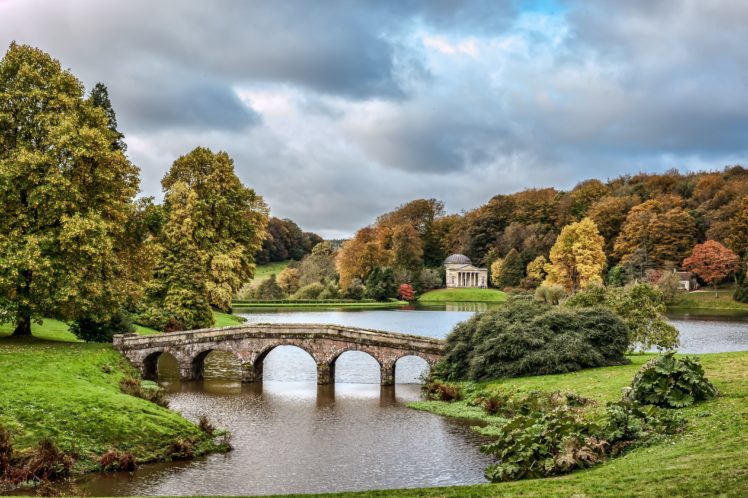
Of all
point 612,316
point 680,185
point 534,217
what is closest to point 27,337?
point 612,316

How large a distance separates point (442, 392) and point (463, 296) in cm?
8764

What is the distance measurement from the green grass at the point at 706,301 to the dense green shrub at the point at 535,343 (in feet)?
220

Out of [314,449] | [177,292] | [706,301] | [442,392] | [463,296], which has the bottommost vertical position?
[314,449]

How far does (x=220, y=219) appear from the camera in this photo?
5566cm

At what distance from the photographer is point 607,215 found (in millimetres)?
110188

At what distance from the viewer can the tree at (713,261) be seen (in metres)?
94.2

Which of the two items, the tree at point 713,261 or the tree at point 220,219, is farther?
the tree at point 713,261

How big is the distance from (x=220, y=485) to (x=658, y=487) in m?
12.1

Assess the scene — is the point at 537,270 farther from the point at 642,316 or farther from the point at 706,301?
the point at 642,316

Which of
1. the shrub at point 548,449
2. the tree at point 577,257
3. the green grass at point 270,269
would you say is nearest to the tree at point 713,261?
the tree at point 577,257

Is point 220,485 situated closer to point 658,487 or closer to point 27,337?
point 658,487

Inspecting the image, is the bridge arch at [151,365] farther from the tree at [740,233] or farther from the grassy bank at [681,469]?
the tree at [740,233]

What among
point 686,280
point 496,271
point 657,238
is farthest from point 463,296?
point 686,280

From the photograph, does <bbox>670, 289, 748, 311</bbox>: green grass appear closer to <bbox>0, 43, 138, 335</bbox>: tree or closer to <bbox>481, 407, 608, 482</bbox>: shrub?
<bbox>0, 43, 138, 335</bbox>: tree
